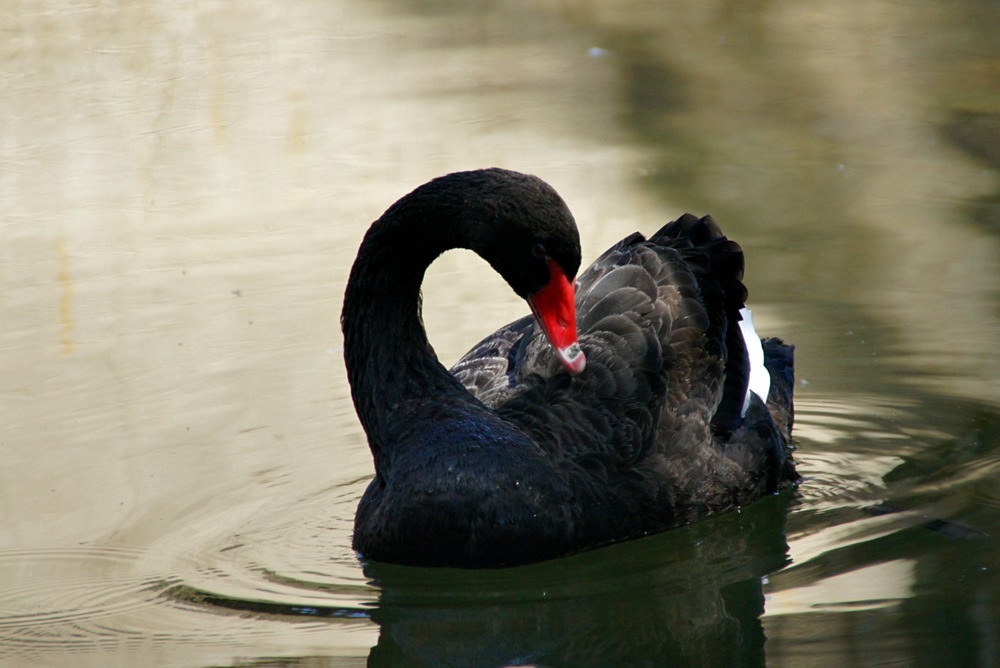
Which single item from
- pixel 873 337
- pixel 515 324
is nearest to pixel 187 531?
pixel 515 324

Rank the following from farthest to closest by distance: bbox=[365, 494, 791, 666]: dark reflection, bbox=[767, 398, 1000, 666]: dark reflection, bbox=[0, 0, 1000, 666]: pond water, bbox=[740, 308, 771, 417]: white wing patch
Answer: bbox=[740, 308, 771, 417]: white wing patch → bbox=[0, 0, 1000, 666]: pond water → bbox=[365, 494, 791, 666]: dark reflection → bbox=[767, 398, 1000, 666]: dark reflection

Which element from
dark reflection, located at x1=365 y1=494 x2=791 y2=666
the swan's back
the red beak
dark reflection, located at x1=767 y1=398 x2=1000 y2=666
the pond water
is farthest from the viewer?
the swan's back

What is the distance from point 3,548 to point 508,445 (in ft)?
6.59

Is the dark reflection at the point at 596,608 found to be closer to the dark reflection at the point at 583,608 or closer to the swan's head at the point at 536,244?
the dark reflection at the point at 583,608

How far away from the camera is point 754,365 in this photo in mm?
6488

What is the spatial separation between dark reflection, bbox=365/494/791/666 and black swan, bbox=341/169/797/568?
0.31 ft

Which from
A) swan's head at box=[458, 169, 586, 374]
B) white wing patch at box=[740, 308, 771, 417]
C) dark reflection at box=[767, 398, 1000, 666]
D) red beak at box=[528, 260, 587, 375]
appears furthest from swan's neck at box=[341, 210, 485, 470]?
dark reflection at box=[767, 398, 1000, 666]

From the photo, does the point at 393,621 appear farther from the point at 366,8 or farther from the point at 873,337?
the point at 366,8

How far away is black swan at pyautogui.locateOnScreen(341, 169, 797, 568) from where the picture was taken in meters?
5.25

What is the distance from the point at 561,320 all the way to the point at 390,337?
0.78 metres

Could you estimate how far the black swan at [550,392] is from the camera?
207 inches

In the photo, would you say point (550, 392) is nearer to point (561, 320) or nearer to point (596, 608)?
point (561, 320)

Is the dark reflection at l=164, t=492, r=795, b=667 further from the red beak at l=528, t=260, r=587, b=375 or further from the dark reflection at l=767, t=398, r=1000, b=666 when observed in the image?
the red beak at l=528, t=260, r=587, b=375

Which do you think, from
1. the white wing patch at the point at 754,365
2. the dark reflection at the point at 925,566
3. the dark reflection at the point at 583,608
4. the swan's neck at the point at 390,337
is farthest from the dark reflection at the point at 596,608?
the white wing patch at the point at 754,365
